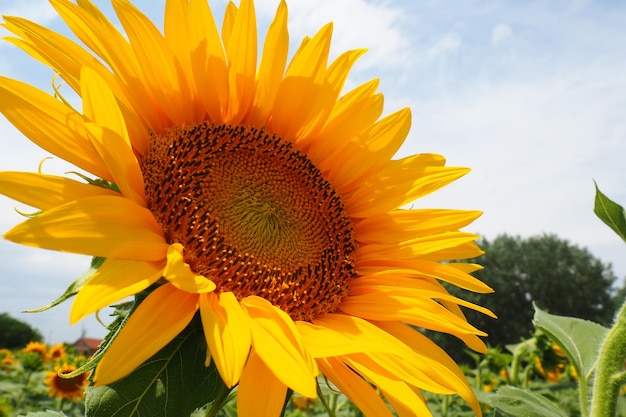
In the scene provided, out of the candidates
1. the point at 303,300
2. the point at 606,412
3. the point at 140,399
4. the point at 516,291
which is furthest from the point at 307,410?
the point at 516,291

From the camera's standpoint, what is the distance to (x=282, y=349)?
1324 millimetres

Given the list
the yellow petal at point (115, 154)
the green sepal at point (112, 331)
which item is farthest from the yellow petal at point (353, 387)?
the yellow petal at point (115, 154)

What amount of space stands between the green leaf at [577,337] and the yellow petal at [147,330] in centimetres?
157

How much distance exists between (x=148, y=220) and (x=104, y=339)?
0.92 feet

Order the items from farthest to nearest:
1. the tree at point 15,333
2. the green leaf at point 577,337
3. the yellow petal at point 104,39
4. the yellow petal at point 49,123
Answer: the tree at point 15,333 < the green leaf at point 577,337 < the yellow petal at point 104,39 < the yellow petal at point 49,123

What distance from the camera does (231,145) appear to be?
6.62 ft

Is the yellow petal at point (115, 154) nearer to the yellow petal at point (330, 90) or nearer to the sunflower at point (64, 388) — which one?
the yellow petal at point (330, 90)

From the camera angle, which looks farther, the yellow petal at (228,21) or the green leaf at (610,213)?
the green leaf at (610,213)

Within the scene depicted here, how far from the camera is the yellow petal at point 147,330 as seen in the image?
3.89 feet

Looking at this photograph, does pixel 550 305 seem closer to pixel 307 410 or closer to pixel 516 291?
pixel 516 291

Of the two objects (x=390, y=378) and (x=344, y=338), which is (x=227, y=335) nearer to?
(x=344, y=338)

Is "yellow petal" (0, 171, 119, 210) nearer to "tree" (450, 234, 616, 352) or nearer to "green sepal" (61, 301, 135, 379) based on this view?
"green sepal" (61, 301, 135, 379)

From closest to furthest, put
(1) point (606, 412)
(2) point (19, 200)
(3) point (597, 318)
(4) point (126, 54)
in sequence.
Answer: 1. (2) point (19, 200)
2. (4) point (126, 54)
3. (1) point (606, 412)
4. (3) point (597, 318)

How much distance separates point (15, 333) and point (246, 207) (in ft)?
83.8
